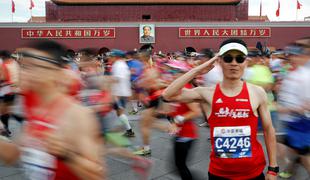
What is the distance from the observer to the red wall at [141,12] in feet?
110

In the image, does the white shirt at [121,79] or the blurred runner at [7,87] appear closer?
the blurred runner at [7,87]

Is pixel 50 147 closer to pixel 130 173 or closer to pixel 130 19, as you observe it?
pixel 130 173

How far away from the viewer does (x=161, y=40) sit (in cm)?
2995

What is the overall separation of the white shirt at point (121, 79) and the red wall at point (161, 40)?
22712 mm

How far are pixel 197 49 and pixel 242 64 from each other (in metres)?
28.2

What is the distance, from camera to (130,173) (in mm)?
4422

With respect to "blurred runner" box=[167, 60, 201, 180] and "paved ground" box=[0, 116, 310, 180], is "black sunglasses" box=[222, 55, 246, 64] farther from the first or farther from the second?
"paved ground" box=[0, 116, 310, 180]

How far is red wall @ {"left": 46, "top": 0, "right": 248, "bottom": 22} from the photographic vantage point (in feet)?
110

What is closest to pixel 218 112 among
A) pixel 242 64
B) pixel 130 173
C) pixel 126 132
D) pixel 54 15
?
pixel 242 64

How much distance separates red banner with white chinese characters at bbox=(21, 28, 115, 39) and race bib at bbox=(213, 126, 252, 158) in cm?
2827

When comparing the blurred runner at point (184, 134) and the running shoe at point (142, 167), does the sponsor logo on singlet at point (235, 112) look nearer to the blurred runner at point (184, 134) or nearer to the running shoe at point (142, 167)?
the blurred runner at point (184, 134)

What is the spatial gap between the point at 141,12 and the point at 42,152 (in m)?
33.6

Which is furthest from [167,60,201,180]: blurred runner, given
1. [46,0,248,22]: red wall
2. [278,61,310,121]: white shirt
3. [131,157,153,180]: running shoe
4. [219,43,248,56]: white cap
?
[46,0,248,22]: red wall

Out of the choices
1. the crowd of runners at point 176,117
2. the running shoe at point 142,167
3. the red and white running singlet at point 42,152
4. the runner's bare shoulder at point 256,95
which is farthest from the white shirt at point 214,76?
the red and white running singlet at point 42,152
